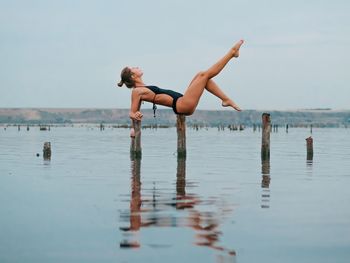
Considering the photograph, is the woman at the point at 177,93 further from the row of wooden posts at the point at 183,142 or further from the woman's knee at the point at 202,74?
the row of wooden posts at the point at 183,142

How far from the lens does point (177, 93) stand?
12.4m

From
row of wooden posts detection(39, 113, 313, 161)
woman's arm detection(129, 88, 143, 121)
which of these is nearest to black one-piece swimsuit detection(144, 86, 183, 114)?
woman's arm detection(129, 88, 143, 121)

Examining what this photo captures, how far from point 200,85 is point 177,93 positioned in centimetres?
57

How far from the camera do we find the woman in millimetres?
11859

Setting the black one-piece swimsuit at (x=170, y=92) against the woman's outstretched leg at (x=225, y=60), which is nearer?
the woman's outstretched leg at (x=225, y=60)

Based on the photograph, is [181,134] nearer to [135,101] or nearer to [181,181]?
[181,181]

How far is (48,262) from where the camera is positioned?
27.3ft

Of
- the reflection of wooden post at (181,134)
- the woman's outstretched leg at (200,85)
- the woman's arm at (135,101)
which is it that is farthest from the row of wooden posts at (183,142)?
the woman's outstretched leg at (200,85)

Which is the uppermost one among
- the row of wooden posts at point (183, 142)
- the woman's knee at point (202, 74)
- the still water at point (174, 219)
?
the woman's knee at point (202, 74)

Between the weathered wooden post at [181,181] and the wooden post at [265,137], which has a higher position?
the wooden post at [265,137]

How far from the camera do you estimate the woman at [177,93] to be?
38.9 feet

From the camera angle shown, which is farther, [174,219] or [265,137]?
[265,137]

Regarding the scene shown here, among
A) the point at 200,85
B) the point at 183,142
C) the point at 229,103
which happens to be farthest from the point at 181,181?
the point at 183,142

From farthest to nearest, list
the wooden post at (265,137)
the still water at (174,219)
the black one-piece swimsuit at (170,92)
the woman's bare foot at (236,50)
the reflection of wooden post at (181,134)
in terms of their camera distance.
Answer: the reflection of wooden post at (181,134)
the wooden post at (265,137)
the black one-piece swimsuit at (170,92)
the woman's bare foot at (236,50)
the still water at (174,219)
